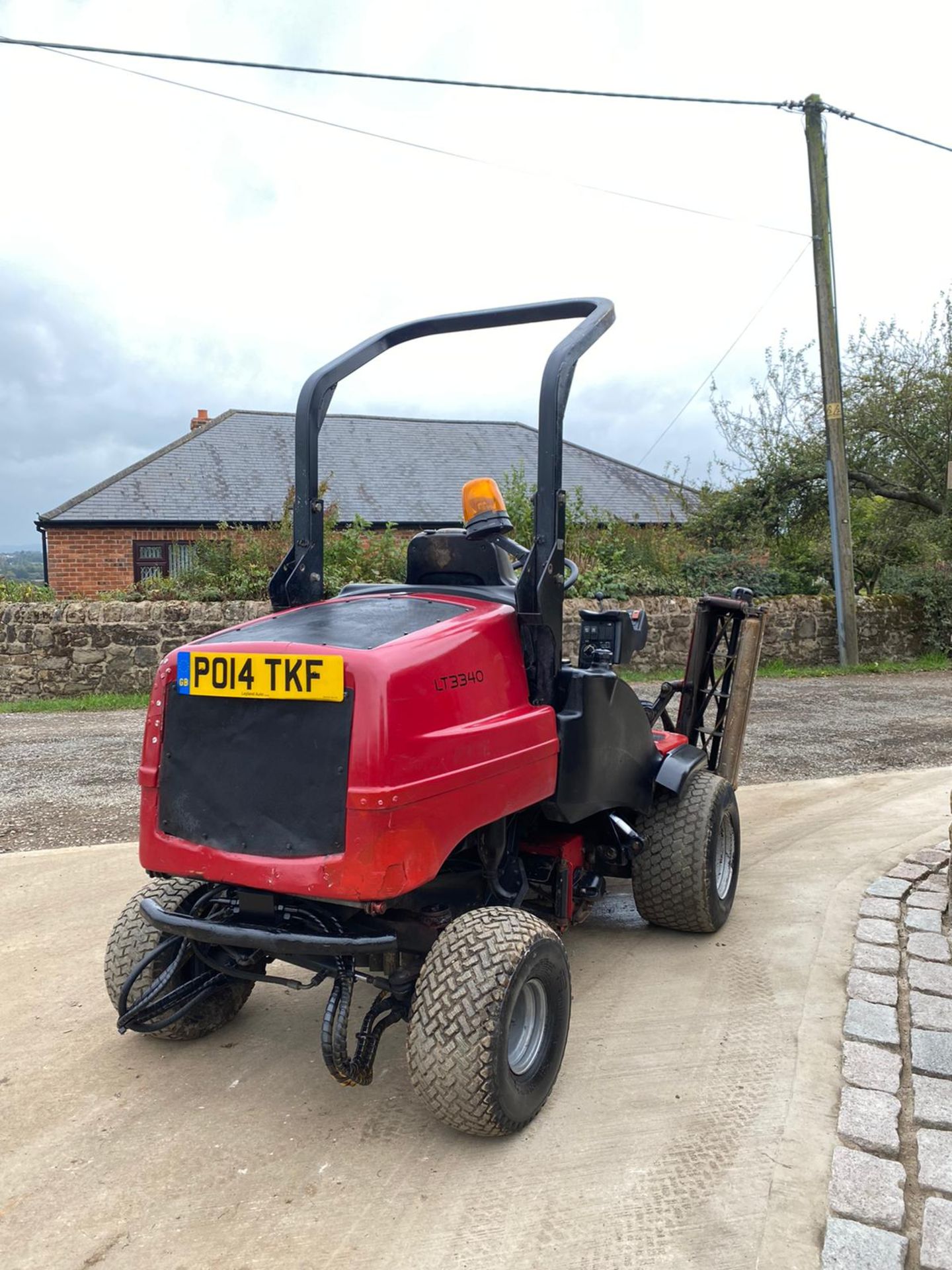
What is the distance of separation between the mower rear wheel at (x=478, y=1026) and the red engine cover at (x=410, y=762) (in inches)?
10.2

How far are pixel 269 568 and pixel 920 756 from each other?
8564 millimetres

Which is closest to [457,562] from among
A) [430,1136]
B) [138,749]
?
[430,1136]

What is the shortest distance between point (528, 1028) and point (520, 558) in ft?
5.77

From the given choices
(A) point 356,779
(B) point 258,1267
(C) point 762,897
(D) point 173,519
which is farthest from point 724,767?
(D) point 173,519

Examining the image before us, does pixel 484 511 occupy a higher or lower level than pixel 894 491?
lower

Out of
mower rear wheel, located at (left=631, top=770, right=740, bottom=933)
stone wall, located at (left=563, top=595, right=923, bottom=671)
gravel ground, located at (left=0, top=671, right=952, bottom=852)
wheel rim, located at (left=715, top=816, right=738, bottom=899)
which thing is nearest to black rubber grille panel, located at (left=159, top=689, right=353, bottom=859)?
mower rear wheel, located at (left=631, top=770, right=740, bottom=933)

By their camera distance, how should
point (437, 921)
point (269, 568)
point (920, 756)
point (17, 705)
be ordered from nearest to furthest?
point (437, 921), point (920, 756), point (17, 705), point (269, 568)

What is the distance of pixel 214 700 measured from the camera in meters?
3.10

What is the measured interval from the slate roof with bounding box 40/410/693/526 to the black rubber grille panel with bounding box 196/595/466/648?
612 inches

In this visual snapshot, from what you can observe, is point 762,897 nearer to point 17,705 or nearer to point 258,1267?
point 258,1267

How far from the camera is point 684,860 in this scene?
435 cm

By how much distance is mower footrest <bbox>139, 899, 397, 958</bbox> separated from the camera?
2.88m

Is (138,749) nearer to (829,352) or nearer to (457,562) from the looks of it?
(457,562)

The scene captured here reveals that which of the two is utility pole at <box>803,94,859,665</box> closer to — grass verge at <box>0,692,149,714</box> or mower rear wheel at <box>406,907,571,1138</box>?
grass verge at <box>0,692,149,714</box>
